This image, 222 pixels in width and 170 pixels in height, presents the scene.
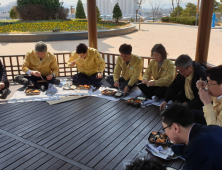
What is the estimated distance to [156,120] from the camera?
3.23 m

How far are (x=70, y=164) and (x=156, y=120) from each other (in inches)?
57.0

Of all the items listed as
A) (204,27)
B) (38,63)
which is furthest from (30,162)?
(204,27)

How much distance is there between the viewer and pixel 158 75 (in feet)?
13.2

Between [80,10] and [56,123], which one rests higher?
[80,10]

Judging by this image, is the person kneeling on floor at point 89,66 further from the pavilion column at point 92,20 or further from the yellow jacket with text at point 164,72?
the yellow jacket with text at point 164,72

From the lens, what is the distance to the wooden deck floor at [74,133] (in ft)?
7.79

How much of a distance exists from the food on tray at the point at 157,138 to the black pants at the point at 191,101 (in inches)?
30.2

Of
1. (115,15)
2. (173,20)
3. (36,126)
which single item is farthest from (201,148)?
(173,20)

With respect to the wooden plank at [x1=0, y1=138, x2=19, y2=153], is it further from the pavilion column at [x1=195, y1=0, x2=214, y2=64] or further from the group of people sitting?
the pavilion column at [x1=195, y1=0, x2=214, y2=64]

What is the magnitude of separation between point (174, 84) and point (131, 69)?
3.52ft

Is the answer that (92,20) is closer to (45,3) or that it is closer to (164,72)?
(164,72)

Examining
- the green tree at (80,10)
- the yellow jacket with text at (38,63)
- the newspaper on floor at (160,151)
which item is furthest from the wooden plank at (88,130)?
the green tree at (80,10)

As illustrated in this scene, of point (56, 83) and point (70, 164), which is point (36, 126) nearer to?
point (70, 164)

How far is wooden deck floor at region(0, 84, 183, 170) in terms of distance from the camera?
2.38 metres
